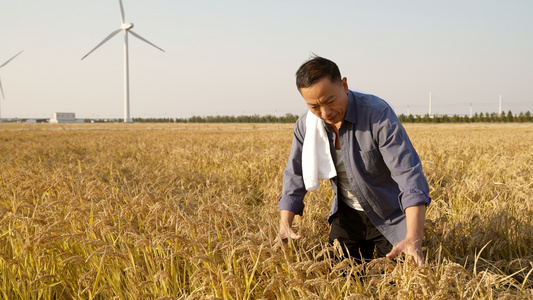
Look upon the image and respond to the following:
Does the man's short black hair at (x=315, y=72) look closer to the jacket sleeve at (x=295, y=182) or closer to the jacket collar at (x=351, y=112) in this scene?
the jacket collar at (x=351, y=112)

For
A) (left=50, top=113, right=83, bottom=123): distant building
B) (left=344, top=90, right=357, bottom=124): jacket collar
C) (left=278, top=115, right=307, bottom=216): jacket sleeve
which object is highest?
(left=50, top=113, right=83, bottom=123): distant building

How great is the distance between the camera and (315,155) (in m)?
3.09

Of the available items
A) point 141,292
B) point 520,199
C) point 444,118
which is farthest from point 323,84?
point 444,118

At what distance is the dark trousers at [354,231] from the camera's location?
129 inches

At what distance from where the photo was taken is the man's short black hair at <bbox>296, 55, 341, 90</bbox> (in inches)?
99.9

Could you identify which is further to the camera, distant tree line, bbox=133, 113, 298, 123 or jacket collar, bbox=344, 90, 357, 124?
distant tree line, bbox=133, 113, 298, 123

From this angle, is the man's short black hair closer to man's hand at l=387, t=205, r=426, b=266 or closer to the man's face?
the man's face

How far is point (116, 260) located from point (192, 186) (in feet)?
12.9

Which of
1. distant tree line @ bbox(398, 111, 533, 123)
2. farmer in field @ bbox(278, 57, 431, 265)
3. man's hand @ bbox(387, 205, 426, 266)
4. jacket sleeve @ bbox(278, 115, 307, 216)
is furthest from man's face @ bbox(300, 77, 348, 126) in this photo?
distant tree line @ bbox(398, 111, 533, 123)

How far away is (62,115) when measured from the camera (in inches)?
5281

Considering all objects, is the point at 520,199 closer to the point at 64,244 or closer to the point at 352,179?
the point at 352,179

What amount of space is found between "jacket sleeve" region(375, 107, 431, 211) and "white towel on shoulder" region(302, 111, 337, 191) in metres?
0.47

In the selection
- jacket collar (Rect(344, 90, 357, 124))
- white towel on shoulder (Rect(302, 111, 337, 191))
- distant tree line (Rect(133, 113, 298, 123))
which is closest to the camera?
jacket collar (Rect(344, 90, 357, 124))

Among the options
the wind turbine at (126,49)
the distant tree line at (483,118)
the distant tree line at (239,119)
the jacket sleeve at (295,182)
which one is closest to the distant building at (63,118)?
the distant tree line at (239,119)
